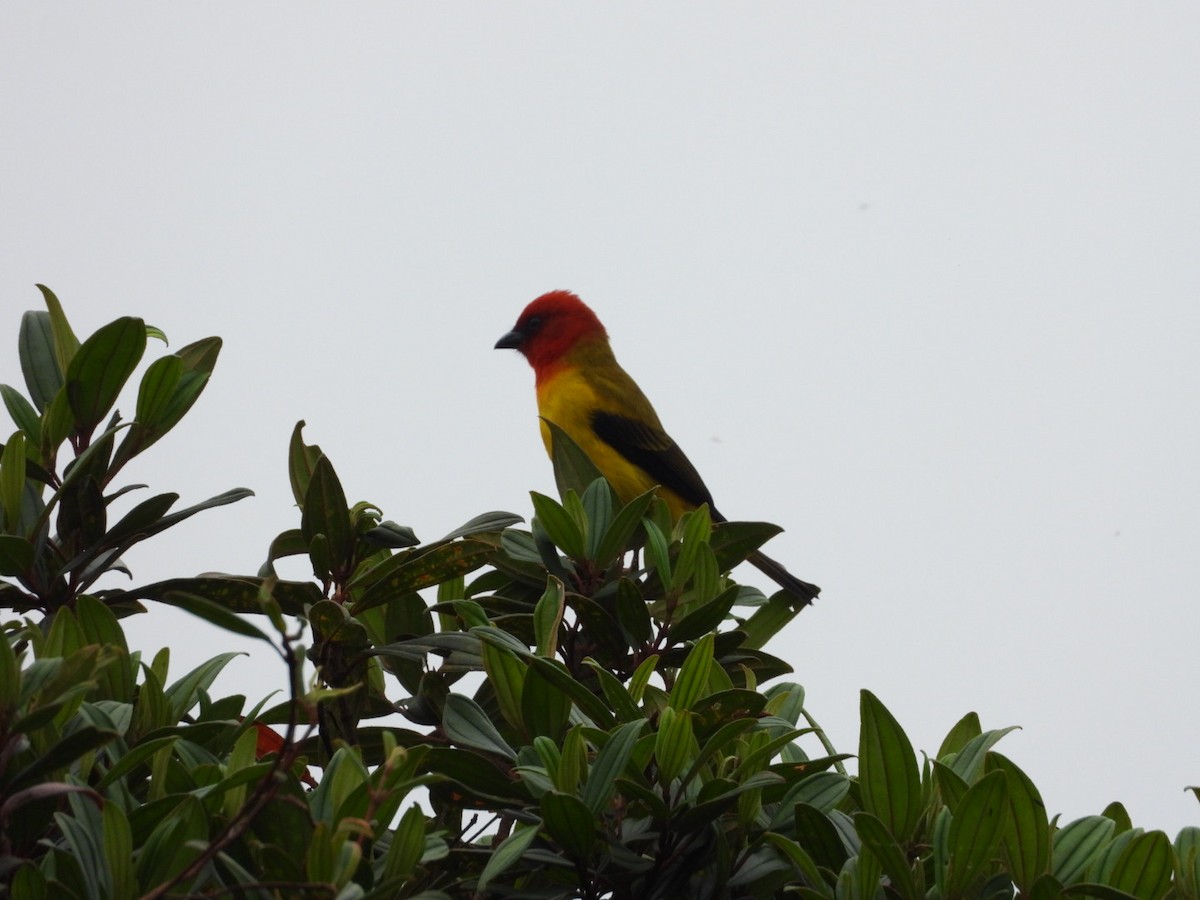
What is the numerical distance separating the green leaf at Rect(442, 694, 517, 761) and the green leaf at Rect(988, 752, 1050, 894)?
28.2 inches

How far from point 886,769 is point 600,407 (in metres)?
4.62

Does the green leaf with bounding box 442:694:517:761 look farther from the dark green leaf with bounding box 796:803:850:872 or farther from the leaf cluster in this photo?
the dark green leaf with bounding box 796:803:850:872

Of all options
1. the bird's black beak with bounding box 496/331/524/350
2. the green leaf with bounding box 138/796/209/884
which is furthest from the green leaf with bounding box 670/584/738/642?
the bird's black beak with bounding box 496/331/524/350

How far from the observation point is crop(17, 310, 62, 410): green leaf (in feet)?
7.68

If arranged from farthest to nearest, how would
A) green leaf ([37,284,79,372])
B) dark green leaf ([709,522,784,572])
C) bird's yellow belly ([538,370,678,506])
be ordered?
bird's yellow belly ([538,370,678,506])
dark green leaf ([709,522,784,572])
green leaf ([37,284,79,372])

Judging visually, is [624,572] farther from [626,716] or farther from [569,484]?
[626,716]

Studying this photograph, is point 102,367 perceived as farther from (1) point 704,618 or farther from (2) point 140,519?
(1) point 704,618

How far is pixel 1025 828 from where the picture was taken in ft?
5.58

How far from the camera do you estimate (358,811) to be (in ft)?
4.90

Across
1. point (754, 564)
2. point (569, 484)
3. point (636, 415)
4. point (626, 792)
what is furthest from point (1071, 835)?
point (636, 415)

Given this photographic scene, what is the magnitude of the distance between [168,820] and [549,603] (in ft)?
2.53

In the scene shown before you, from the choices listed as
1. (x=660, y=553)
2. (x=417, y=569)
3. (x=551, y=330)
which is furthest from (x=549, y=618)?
(x=551, y=330)

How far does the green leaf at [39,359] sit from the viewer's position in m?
2.34

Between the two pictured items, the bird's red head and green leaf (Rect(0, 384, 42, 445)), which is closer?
green leaf (Rect(0, 384, 42, 445))
